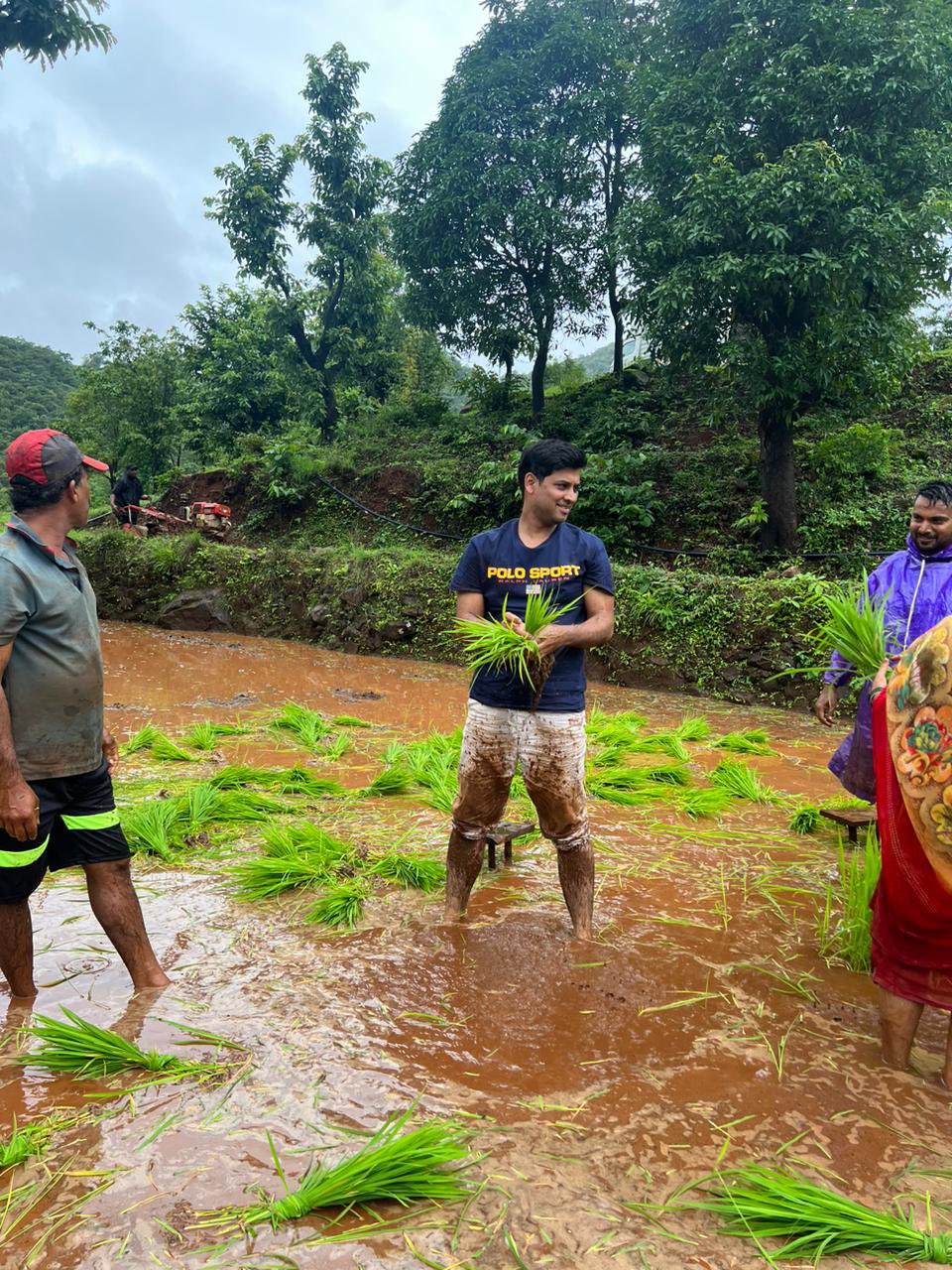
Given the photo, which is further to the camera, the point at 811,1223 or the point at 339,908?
the point at 339,908

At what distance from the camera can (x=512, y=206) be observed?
545 inches

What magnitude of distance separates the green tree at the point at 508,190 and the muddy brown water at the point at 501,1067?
44.3 ft

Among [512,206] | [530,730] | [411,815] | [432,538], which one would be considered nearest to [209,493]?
[432,538]

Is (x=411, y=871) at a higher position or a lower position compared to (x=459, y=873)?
lower

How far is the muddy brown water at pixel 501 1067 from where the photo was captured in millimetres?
1501

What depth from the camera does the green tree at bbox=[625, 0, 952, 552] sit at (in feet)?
25.8

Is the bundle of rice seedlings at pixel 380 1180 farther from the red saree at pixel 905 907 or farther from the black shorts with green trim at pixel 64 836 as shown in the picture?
the red saree at pixel 905 907

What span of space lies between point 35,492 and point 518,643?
1476 millimetres

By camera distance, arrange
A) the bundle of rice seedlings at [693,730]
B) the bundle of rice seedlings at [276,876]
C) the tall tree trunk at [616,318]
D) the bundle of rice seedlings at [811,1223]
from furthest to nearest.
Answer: the tall tree trunk at [616,318], the bundle of rice seedlings at [693,730], the bundle of rice seedlings at [276,876], the bundle of rice seedlings at [811,1223]

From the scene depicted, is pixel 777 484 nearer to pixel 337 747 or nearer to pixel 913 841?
pixel 337 747

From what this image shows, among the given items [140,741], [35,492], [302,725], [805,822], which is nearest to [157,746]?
[140,741]

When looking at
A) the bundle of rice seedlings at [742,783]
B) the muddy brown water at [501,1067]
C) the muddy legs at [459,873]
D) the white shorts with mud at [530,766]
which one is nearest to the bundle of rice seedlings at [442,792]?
the muddy brown water at [501,1067]

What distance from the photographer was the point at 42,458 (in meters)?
2.12

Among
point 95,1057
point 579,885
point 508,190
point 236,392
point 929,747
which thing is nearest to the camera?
point 929,747
